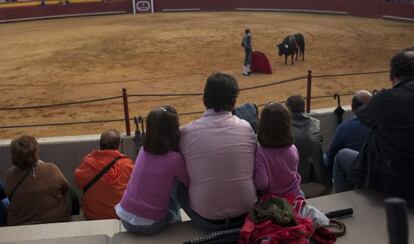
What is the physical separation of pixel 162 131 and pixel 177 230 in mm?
659

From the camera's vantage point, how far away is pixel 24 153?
3.76m

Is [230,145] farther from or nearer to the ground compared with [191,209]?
farther from the ground

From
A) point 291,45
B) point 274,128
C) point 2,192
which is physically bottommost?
point 291,45

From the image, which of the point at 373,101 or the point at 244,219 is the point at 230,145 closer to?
the point at 244,219

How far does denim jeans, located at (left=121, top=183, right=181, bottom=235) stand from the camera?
10.2 feet

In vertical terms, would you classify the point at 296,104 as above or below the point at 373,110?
below

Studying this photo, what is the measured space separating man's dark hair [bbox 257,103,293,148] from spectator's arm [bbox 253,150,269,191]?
107 millimetres

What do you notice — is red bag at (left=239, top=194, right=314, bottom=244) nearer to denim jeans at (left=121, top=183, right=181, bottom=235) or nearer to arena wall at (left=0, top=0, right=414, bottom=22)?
denim jeans at (left=121, top=183, right=181, bottom=235)

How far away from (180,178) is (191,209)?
0.23 m

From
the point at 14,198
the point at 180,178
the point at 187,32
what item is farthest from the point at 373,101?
the point at 187,32

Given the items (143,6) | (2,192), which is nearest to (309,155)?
(2,192)

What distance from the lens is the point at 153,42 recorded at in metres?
19.2

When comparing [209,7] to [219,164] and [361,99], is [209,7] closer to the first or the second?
[361,99]

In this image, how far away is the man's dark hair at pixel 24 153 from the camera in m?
3.77
